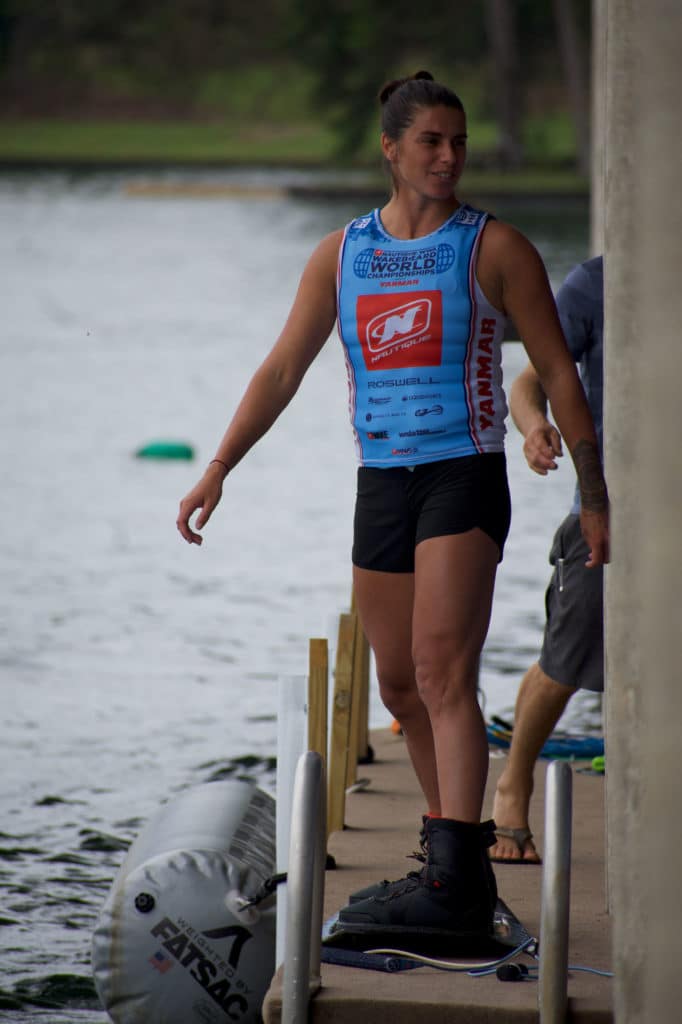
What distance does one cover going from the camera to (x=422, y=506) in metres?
4.48

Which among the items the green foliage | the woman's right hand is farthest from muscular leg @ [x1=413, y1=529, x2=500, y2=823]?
the green foliage

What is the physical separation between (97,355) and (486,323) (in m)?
24.8

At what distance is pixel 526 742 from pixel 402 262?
5.78 ft

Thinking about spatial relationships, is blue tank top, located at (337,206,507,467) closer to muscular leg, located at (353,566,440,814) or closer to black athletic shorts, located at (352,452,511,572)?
black athletic shorts, located at (352,452,511,572)

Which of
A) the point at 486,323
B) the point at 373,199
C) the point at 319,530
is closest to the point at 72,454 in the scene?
the point at 319,530

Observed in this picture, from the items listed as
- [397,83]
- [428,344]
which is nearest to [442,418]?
[428,344]

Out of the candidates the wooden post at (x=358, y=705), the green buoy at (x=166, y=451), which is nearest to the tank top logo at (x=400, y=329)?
the wooden post at (x=358, y=705)

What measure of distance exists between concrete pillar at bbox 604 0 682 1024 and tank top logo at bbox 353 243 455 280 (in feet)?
3.37

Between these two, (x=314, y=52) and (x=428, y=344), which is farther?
(x=314, y=52)

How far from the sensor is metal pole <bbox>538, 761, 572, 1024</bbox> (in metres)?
3.93

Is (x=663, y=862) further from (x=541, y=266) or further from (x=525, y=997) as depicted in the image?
(x=541, y=266)

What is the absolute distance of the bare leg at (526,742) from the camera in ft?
18.2

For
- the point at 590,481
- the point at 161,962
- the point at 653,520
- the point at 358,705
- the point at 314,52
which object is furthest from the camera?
the point at 314,52

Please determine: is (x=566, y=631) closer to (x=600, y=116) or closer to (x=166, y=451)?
(x=600, y=116)
